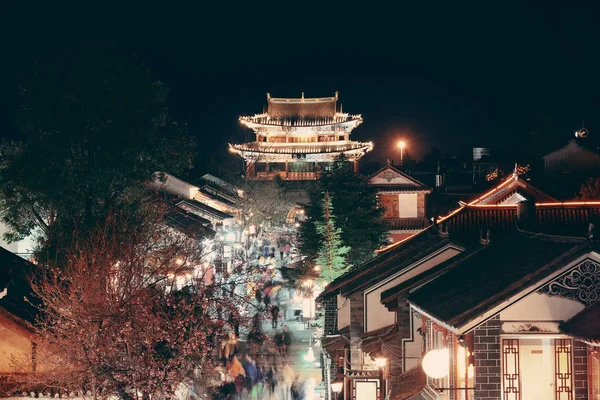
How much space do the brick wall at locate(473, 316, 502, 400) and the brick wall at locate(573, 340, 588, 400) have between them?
2.91ft

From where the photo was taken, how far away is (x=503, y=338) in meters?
8.15

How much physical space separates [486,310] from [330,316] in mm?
12416

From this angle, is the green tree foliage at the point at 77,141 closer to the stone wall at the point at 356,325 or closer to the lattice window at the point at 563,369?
the stone wall at the point at 356,325

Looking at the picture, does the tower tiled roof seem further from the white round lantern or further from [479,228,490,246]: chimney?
the white round lantern

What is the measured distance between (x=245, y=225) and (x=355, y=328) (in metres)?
32.0

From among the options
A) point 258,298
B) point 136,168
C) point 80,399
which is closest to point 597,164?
point 258,298

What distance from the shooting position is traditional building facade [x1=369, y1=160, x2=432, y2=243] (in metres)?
43.0

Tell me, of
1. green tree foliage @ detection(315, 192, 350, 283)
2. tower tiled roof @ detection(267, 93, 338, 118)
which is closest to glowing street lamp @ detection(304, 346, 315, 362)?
green tree foliage @ detection(315, 192, 350, 283)

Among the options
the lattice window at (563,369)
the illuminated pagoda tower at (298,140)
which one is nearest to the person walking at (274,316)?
the lattice window at (563,369)

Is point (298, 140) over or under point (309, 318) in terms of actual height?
over

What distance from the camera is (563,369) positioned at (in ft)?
26.9

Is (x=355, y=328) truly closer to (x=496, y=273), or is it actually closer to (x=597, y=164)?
(x=496, y=273)

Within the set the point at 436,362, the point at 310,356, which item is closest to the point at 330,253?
the point at 310,356

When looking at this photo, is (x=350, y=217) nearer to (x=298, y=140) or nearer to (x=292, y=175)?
(x=292, y=175)
